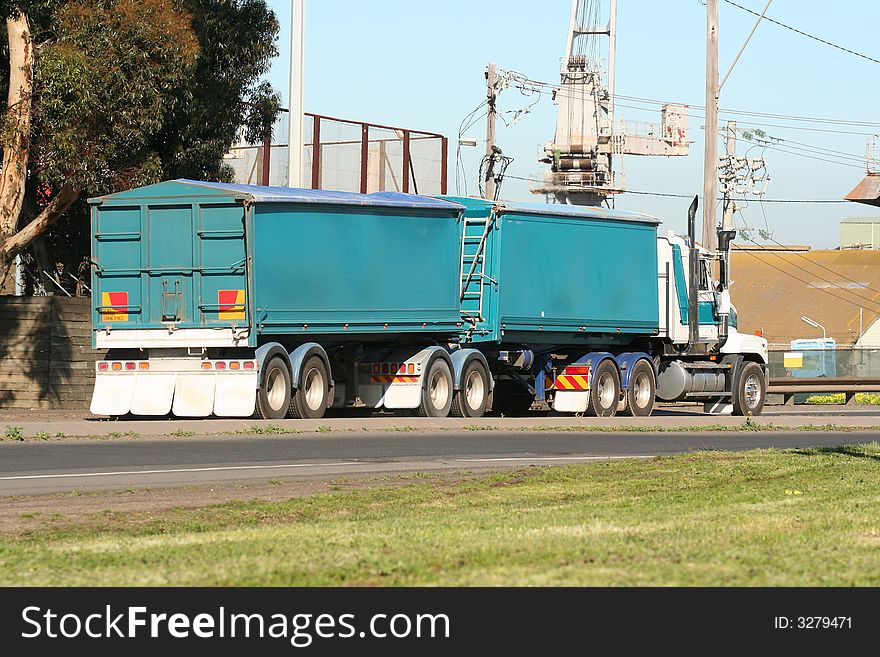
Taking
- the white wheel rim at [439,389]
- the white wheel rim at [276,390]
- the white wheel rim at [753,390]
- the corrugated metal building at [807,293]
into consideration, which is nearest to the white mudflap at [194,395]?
the white wheel rim at [276,390]

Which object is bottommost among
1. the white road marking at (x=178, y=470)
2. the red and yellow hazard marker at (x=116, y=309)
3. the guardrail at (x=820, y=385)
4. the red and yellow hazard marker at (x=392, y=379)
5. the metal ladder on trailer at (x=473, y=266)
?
the white road marking at (x=178, y=470)

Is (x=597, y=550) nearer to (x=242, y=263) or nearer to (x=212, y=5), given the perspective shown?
(x=242, y=263)

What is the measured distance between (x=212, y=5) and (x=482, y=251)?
28.4 feet

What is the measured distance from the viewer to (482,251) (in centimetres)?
2820

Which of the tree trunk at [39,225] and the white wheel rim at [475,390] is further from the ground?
the tree trunk at [39,225]

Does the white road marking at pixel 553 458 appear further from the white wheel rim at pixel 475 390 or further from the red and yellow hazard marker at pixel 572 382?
the red and yellow hazard marker at pixel 572 382

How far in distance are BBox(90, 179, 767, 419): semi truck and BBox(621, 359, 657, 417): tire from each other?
3 cm

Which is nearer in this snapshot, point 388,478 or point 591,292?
point 388,478

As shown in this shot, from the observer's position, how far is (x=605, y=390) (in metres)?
30.5

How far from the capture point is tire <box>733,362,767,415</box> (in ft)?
109

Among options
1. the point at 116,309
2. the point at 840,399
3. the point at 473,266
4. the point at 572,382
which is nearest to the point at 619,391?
the point at 572,382

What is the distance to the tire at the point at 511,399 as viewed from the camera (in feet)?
103

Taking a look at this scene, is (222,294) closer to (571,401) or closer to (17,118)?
(17,118)
